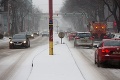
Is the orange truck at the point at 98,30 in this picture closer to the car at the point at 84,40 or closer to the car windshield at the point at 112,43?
the car at the point at 84,40

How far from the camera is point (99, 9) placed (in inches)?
3265

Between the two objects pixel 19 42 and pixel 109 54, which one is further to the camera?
pixel 19 42

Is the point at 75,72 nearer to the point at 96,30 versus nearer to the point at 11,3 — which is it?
the point at 96,30

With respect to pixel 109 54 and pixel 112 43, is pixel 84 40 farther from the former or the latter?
pixel 109 54

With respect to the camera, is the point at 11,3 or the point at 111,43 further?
the point at 11,3

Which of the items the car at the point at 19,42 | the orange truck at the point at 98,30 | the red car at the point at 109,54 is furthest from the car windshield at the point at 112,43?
the orange truck at the point at 98,30

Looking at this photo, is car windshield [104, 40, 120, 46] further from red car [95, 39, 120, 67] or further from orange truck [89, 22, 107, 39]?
orange truck [89, 22, 107, 39]

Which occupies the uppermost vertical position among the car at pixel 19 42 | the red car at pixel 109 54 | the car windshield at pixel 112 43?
the car windshield at pixel 112 43

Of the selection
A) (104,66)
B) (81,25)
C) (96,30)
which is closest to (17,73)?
(104,66)

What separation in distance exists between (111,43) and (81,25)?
116129 millimetres

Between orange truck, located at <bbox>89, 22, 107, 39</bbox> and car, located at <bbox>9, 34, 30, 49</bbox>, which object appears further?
orange truck, located at <bbox>89, 22, 107, 39</bbox>

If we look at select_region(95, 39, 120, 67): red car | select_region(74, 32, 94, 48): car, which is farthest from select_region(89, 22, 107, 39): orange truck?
select_region(95, 39, 120, 67): red car

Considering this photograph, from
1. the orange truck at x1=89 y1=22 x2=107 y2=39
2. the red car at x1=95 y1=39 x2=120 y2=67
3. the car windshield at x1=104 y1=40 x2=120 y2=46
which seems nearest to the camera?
the red car at x1=95 y1=39 x2=120 y2=67

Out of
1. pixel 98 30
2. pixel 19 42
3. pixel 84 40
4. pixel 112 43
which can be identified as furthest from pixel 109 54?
pixel 98 30
